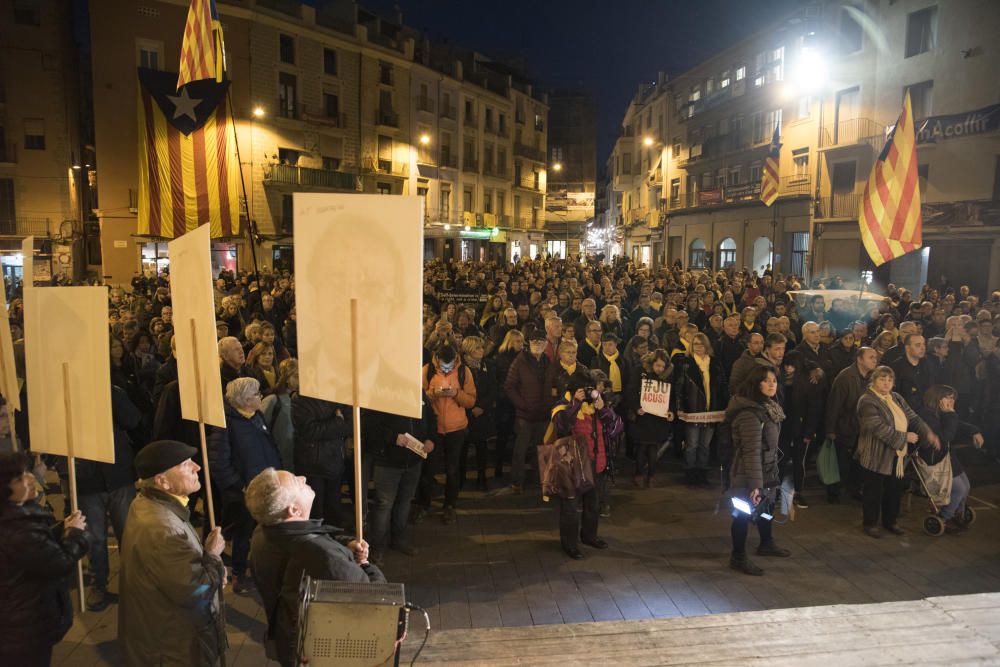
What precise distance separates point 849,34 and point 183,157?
28621 millimetres

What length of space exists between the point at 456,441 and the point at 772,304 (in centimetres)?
959

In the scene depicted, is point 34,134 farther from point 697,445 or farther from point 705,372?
point 697,445

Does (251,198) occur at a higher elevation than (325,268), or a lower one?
higher

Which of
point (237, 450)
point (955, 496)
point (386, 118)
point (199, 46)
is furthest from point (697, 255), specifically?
point (237, 450)

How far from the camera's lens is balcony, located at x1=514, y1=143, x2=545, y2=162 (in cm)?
5384

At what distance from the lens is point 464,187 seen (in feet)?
157

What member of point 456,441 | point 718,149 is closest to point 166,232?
point 456,441

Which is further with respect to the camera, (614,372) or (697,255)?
(697,255)

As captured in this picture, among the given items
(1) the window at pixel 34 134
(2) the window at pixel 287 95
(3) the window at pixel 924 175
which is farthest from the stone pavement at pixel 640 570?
(1) the window at pixel 34 134

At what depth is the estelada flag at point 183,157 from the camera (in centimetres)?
1009

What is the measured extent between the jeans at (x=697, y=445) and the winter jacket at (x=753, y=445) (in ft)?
6.87

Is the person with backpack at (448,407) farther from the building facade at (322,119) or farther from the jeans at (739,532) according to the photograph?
the building facade at (322,119)

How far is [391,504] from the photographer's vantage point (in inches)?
228

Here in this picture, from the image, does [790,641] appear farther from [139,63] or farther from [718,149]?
[718,149]
